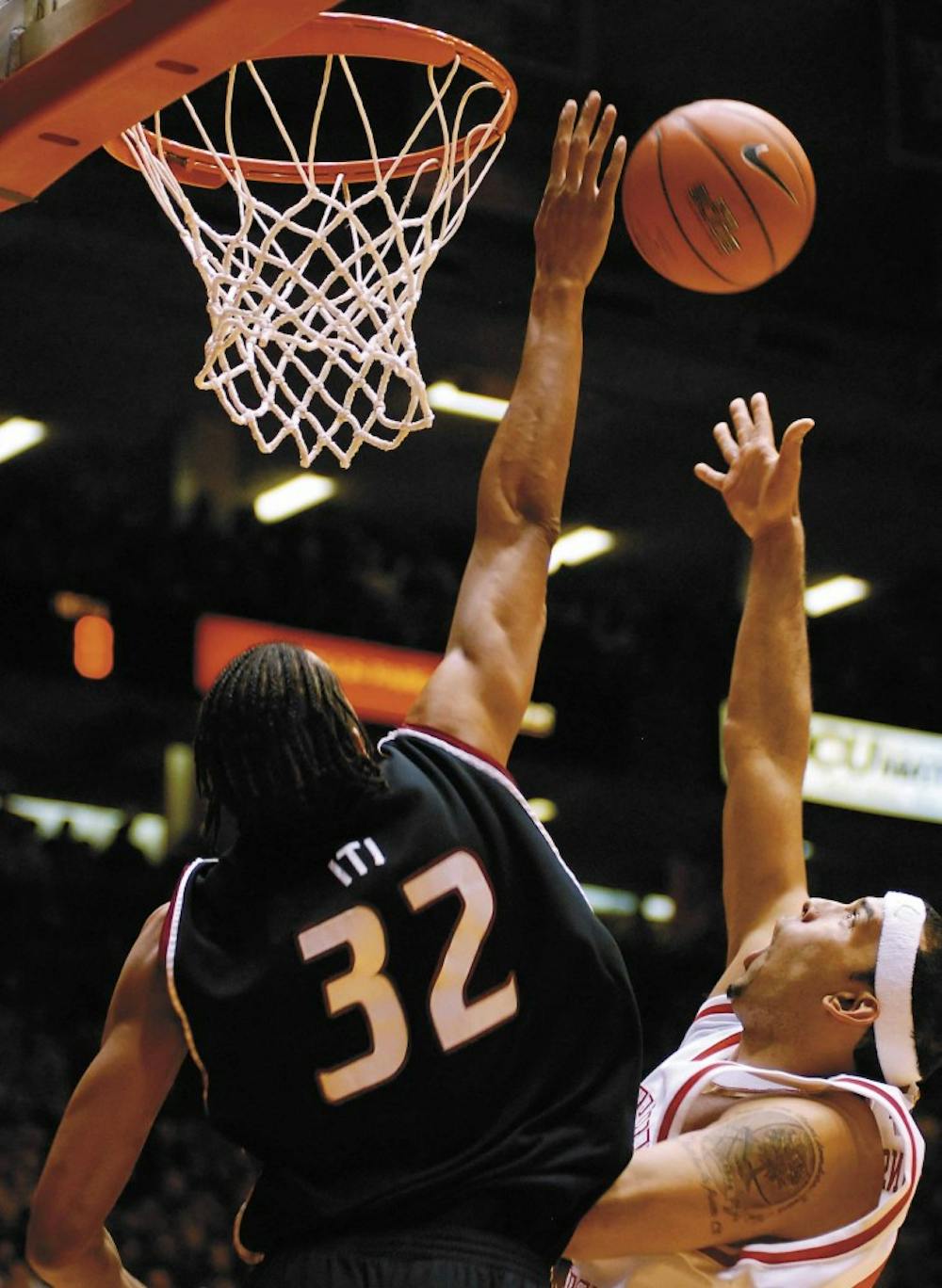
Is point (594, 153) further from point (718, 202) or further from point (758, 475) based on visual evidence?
point (718, 202)

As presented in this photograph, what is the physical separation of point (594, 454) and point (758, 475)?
10124 mm

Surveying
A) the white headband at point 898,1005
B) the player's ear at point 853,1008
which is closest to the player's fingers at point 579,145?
the white headband at point 898,1005

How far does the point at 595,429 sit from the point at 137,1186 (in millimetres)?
6152

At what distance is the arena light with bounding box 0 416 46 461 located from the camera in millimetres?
A: 12664

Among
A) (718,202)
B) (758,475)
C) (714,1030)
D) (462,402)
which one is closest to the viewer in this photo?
(714,1030)

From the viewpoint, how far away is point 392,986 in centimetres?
215

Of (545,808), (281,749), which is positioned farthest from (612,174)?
(545,808)

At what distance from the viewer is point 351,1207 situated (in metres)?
2.14

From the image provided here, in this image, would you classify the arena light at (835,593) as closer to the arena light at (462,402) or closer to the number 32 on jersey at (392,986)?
the arena light at (462,402)

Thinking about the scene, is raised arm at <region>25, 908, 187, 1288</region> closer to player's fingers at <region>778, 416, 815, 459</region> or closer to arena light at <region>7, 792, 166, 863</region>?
player's fingers at <region>778, 416, 815, 459</region>

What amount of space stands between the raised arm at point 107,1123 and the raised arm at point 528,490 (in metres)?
0.46

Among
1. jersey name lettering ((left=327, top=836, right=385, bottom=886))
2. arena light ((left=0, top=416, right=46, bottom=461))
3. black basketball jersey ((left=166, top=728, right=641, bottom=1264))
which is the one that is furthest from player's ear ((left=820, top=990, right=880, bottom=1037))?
arena light ((left=0, top=416, right=46, bottom=461))

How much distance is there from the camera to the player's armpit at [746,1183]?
2316mm

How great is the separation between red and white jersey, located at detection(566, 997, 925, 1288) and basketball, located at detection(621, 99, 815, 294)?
1629 millimetres
